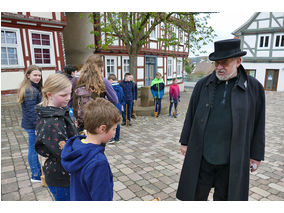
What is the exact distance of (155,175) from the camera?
3650mm

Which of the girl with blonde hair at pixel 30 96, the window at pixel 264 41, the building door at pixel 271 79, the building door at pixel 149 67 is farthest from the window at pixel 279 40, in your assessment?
the girl with blonde hair at pixel 30 96

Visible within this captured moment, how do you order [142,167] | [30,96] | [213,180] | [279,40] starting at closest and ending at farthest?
[213,180] → [30,96] → [142,167] → [279,40]

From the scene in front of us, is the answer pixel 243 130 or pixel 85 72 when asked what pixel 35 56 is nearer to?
pixel 85 72

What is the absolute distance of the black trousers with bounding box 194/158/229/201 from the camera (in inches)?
83.7

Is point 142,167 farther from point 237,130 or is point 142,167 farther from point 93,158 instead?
point 93,158

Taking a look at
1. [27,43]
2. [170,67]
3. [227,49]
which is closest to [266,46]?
[170,67]

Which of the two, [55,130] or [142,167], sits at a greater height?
[55,130]

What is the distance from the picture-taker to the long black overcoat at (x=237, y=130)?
1.98 m

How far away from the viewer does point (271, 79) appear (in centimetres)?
2156

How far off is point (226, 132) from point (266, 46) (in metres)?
24.0

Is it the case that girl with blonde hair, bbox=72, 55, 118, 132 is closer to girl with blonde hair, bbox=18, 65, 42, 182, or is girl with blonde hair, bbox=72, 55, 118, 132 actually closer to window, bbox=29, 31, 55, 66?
girl with blonde hair, bbox=18, 65, 42, 182

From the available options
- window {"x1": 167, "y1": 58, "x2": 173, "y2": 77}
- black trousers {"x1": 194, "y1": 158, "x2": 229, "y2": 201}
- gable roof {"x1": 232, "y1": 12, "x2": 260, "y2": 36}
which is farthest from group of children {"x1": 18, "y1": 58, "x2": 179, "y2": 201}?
gable roof {"x1": 232, "y1": 12, "x2": 260, "y2": 36}

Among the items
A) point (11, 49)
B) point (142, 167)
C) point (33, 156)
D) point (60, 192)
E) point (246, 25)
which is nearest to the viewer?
point (60, 192)

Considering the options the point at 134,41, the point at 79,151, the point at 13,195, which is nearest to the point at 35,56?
the point at 134,41
